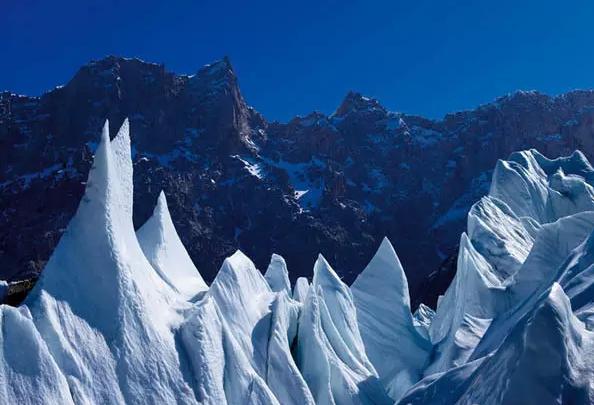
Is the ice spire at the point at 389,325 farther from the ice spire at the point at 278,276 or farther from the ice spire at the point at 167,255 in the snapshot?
the ice spire at the point at 167,255

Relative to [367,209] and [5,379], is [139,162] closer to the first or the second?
[367,209]

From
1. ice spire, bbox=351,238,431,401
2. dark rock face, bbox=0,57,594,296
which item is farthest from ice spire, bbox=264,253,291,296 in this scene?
dark rock face, bbox=0,57,594,296

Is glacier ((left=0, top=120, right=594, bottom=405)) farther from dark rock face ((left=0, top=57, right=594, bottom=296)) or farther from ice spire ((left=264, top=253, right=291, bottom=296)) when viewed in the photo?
dark rock face ((left=0, top=57, right=594, bottom=296))

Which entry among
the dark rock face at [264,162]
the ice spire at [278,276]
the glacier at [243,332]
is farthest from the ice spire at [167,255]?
the dark rock face at [264,162]

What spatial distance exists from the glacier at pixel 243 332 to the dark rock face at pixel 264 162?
78292 mm

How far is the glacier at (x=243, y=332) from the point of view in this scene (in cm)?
584

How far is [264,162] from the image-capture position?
5108 inches

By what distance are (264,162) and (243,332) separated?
11554cm

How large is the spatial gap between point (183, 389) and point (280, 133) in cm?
13541

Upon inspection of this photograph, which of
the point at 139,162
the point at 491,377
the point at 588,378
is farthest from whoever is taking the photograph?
the point at 139,162

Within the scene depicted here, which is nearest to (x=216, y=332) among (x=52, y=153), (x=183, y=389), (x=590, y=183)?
(x=183, y=389)

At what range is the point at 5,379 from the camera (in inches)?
361

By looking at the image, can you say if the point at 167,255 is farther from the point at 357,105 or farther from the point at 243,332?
the point at 357,105

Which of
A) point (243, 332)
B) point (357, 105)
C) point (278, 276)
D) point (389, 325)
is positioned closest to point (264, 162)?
point (357, 105)
